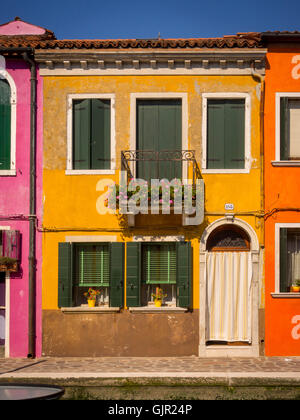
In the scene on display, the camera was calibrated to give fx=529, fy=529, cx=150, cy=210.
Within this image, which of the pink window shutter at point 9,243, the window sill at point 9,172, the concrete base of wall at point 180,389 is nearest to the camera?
the concrete base of wall at point 180,389

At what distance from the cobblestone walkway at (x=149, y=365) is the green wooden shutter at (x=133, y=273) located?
1410mm

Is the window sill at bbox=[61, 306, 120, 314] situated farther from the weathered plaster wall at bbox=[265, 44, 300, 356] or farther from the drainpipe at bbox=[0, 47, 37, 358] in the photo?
the weathered plaster wall at bbox=[265, 44, 300, 356]

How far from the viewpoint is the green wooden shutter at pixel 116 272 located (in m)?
12.3

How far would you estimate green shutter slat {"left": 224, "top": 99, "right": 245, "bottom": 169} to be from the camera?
12555 millimetres

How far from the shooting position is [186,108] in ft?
40.9

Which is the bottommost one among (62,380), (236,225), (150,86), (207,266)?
(62,380)

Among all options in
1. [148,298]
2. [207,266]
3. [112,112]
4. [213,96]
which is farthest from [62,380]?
[213,96]

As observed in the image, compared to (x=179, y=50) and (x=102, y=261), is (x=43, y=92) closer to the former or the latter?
(x=179, y=50)

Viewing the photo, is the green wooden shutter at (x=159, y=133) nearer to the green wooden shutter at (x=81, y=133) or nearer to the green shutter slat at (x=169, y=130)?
the green shutter slat at (x=169, y=130)

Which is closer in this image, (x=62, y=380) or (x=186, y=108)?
(x=62, y=380)

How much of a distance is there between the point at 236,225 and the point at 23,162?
5.26m

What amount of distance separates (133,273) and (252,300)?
9.35 feet

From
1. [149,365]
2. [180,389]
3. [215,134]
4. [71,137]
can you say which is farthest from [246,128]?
[180,389]

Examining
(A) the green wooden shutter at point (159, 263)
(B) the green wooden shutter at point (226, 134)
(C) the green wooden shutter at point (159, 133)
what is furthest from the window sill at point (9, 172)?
(B) the green wooden shutter at point (226, 134)
